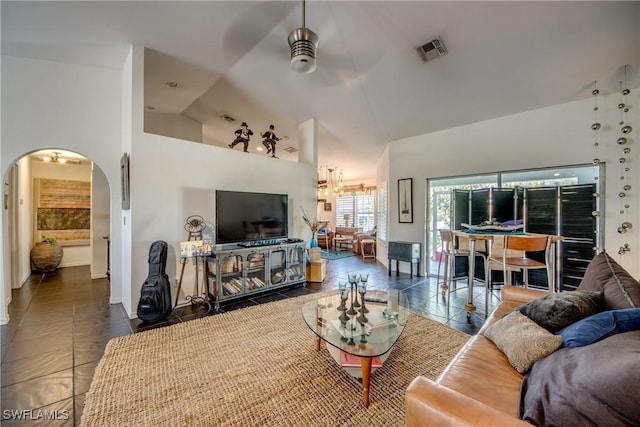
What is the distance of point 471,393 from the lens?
3.87ft

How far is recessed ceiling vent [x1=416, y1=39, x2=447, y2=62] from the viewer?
114 inches

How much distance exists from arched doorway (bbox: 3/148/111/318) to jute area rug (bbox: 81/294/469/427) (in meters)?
3.40

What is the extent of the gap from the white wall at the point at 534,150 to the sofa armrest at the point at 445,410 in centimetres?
399

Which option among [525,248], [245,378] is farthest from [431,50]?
[245,378]

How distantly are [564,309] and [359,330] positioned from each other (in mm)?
1216

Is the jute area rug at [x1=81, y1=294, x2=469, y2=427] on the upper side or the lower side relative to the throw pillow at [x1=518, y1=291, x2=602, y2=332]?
lower

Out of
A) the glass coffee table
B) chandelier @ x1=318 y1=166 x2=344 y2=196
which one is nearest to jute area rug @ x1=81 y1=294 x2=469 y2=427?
the glass coffee table

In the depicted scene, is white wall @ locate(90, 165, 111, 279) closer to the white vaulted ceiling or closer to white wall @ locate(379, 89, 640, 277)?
the white vaulted ceiling

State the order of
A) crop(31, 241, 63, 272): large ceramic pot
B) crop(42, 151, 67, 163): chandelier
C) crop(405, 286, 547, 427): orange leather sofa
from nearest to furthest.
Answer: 1. crop(405, 286, 547, 427): orange leather sofa
2. crop(31, 241, 63, 272): large ceramic pot
3. crop(42, 151, 67, 163): chandelier

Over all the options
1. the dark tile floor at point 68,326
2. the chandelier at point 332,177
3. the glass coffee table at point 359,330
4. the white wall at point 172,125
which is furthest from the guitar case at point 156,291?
the chandelier at point 332,177

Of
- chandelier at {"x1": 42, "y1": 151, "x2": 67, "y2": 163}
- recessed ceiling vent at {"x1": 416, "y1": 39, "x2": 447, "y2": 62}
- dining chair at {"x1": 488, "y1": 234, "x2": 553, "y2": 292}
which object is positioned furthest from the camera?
chandelier at {"x1": 42, "y1": 151, "x2": 67, "y2": 163}

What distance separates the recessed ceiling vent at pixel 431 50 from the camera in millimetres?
2893

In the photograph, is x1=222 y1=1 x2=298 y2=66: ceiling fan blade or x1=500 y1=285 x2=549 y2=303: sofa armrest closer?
x1=500 y1=285 x2=549 y2=303: sofa armrest

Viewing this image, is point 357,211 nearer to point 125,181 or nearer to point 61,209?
point 125,181
